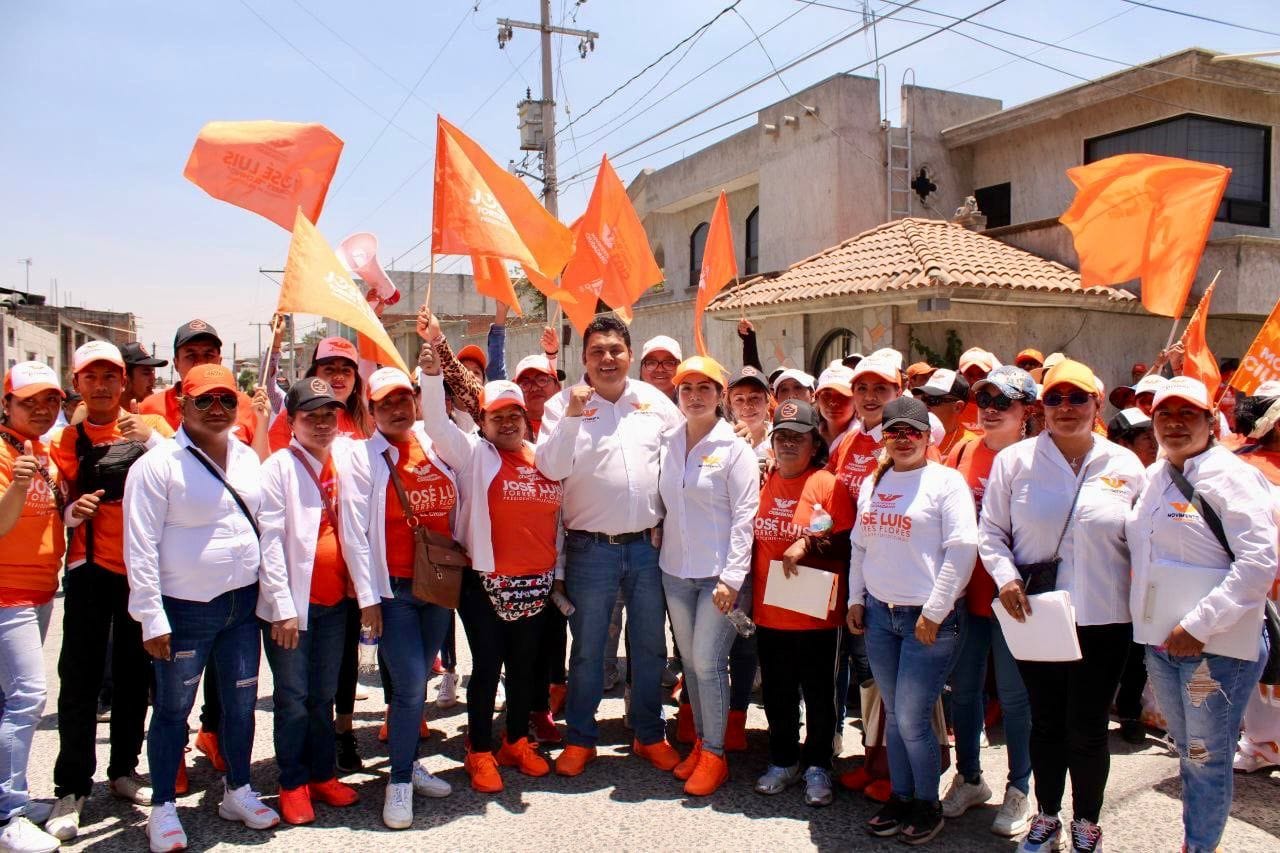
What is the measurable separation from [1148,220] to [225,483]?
6.53m

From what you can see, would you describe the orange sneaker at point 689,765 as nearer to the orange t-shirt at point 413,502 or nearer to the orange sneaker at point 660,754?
the orange sneaker at point 660,754

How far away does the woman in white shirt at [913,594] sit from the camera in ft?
13.3

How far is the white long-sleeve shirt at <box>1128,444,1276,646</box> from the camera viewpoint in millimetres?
3418

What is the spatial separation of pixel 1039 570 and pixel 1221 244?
420 inches

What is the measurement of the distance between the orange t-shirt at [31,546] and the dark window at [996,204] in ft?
49.5

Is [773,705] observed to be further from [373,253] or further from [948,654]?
[373,253]

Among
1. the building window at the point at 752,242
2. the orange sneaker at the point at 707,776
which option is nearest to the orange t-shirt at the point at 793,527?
the orange sneaker at the point at 707,776

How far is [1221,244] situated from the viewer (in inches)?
477

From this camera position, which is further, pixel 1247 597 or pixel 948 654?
pixel 948 654

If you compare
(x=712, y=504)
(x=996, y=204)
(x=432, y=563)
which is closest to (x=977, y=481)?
(x=712, y=504)

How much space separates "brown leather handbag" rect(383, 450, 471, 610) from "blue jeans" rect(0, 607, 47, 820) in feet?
5.48

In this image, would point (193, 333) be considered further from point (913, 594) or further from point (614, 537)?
point (913, 594)

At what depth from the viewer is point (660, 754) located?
5.06 meters

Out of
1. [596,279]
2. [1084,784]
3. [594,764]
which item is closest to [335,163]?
[596,279]
